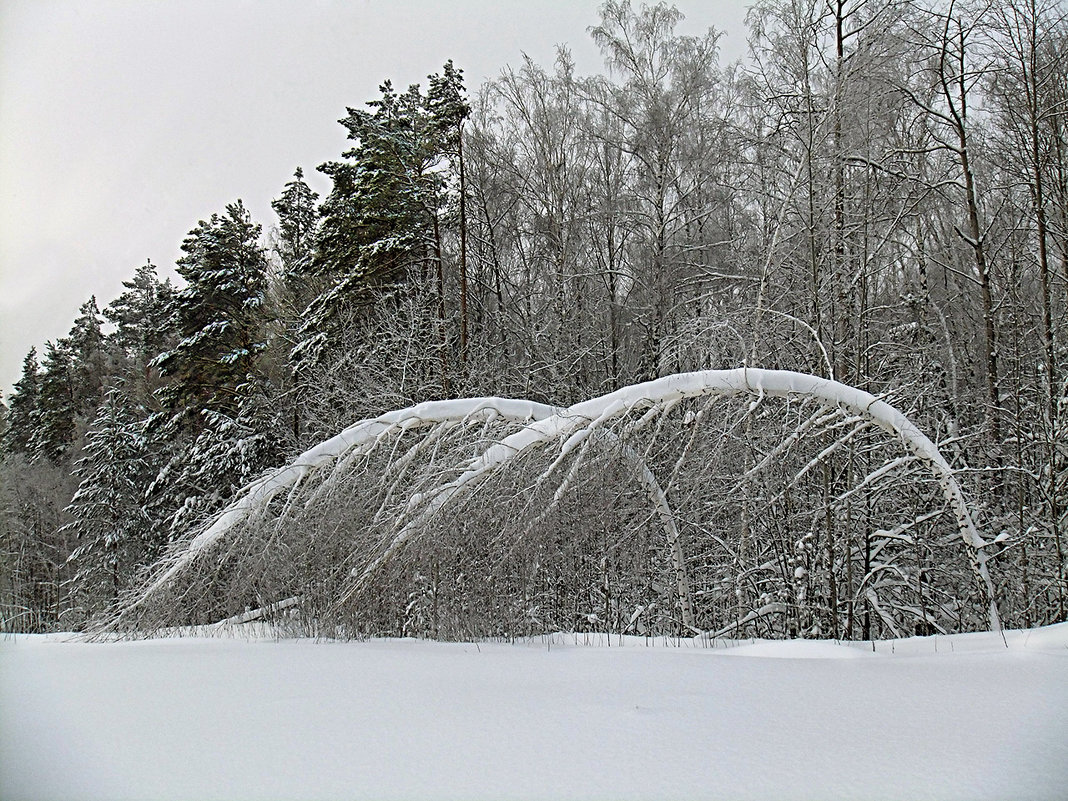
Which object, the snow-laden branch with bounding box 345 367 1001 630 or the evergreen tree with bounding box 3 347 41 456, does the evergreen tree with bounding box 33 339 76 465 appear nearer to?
the evergreen tree with bounding box 3 347 41 456

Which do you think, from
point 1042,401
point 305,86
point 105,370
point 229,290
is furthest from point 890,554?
point 105,370

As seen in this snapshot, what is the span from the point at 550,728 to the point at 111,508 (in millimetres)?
24848

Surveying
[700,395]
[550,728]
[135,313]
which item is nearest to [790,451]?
[700,395]

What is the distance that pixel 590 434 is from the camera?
736cm

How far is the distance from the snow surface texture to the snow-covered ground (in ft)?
8.39

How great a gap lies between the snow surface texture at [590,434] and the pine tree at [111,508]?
56.3ft

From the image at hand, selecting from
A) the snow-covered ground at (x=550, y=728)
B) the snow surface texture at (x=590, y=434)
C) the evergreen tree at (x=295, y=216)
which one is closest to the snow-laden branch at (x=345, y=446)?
the snow surface texture at (x=590, y=434)

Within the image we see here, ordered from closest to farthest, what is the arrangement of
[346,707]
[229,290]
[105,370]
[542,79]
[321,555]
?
[346,707]
[321,555]
[542,79]
[229,290]
[105,370]

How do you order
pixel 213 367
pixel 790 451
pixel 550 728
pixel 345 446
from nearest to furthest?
pixel 550 728 → pixel 790 451 → pixel 345 446 → pixel 213 367

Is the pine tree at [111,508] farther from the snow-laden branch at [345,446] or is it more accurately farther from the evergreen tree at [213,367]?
the snow-laden branch at [345,446]

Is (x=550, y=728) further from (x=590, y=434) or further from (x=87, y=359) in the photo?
(x=87, y=359)

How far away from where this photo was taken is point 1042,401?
8148 millimetres

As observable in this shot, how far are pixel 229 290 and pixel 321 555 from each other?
58.2 feet

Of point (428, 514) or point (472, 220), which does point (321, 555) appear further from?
point (472, 220)
